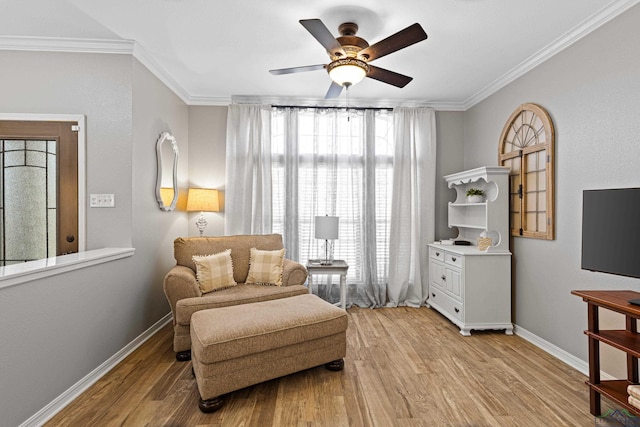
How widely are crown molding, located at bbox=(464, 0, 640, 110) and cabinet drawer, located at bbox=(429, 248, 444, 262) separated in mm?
1978

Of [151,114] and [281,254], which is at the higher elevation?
[151,114]

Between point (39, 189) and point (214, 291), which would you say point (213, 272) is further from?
point (39, 189)

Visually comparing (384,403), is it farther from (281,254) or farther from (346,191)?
(346,191)

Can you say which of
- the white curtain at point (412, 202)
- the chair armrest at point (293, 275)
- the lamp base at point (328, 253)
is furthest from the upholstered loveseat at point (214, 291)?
the white curtain at point (412, 202)

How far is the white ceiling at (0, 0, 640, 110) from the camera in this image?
7.90ft

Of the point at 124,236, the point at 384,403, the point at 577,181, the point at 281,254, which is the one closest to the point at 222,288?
A: the point at 281,254

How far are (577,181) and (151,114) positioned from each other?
3.89m

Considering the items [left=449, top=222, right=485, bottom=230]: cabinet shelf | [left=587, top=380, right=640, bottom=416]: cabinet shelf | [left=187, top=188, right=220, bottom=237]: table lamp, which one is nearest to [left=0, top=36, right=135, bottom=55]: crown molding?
[left=187, top=188, right=220, bottom=237]: table lamp

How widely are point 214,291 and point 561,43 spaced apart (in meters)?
3.77

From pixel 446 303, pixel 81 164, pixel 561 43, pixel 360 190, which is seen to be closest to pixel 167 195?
pixel 81 164

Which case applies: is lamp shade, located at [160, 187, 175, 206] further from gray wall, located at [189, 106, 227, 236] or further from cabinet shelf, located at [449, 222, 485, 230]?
cabinet shelf, located at [449, 222, 485, 230]

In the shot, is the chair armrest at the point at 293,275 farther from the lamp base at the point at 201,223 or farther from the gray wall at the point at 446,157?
the gray wall at the point at 446,157

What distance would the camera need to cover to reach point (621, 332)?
2027mm

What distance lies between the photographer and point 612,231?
1.95 meters
